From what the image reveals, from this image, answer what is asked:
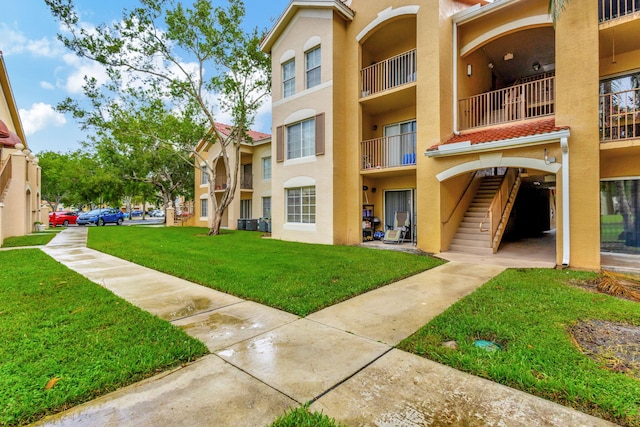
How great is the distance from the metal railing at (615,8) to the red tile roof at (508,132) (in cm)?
268

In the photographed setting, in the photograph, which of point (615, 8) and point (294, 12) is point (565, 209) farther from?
point (294, 12)

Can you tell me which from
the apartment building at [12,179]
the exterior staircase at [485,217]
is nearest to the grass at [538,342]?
the exterior staircase at [485,217]

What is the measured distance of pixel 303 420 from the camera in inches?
92.0

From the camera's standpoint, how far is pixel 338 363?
323cm

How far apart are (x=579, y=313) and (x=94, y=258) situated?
12.5 m

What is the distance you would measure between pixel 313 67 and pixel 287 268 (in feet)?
32.4

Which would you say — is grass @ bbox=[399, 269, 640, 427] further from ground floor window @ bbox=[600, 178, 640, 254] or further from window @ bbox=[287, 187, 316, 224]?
window @ bbox=[287, 187, 316, 224]

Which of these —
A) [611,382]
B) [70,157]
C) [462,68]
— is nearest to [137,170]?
[70,157]

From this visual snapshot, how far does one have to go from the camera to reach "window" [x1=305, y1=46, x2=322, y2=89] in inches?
520

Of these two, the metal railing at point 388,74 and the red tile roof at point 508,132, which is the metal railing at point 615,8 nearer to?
the red tile roof at point 508,132

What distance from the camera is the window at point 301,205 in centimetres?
1331

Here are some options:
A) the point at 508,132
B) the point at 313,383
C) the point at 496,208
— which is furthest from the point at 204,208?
the point at 313,383

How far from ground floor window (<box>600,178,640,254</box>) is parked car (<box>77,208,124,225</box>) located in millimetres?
35571

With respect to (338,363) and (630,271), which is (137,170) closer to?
(338,363)
